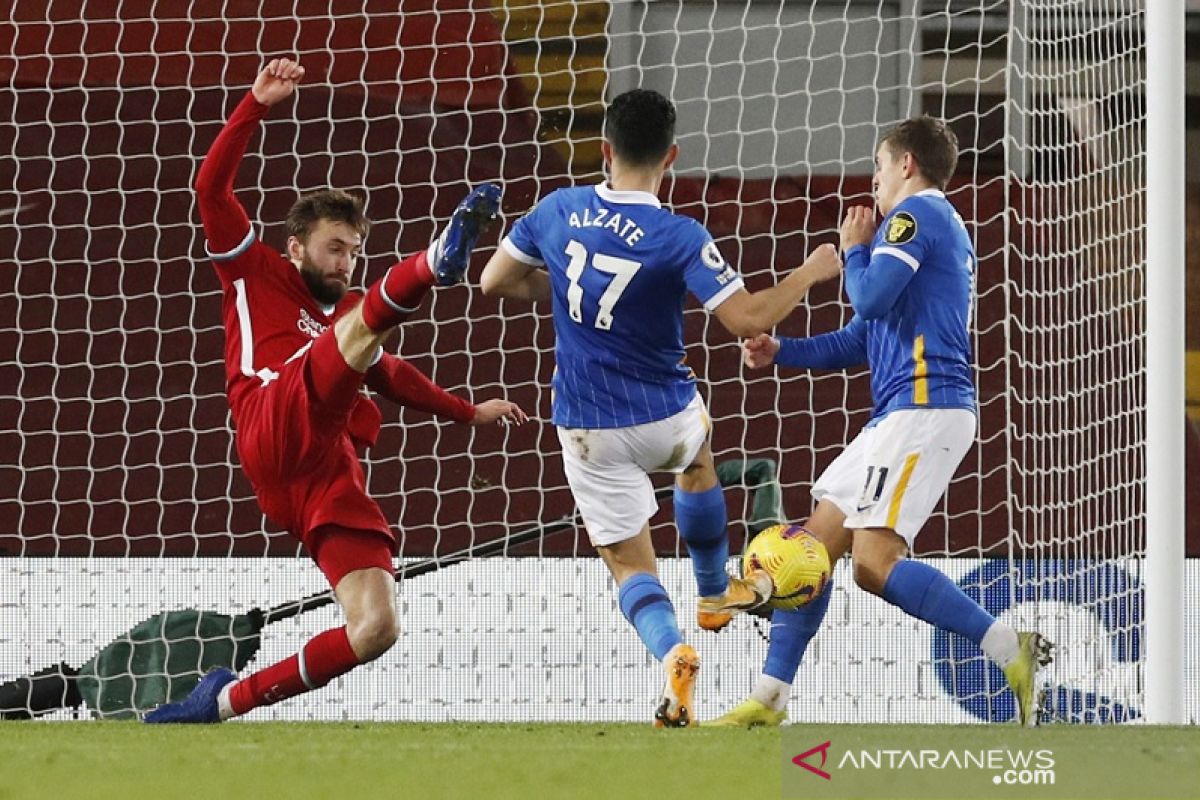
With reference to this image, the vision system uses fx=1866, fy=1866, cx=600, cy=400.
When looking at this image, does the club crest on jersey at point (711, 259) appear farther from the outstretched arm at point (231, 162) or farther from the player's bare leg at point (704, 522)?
the outstretched arm at point (231, 162)

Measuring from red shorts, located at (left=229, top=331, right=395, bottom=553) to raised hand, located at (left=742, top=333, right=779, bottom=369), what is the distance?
3.17 feet

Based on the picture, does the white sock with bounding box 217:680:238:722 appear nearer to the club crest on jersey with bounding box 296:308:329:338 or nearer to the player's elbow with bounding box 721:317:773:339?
the club crest on jersey with bounding box 296:308:329:338

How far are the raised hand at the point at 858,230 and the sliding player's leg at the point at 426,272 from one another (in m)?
0.88

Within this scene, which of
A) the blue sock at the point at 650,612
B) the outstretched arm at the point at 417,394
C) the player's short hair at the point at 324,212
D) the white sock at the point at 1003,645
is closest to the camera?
the blue sock at the point at 650,612

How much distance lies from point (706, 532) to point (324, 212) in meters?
1.26

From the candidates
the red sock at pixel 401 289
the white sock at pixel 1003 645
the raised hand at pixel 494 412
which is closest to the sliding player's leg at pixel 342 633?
the raised hand at pixel 494 412

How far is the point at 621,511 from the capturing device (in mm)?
4465

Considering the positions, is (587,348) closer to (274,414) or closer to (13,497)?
(274,414)

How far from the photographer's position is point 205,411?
687 centimetres

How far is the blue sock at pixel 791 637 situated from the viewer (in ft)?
15.3

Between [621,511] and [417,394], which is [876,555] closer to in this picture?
[621,511]

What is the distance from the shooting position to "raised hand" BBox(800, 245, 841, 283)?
4.18 metres

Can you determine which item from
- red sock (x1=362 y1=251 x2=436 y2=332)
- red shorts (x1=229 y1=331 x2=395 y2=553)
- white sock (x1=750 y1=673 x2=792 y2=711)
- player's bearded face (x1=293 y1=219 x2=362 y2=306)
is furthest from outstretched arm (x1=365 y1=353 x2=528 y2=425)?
white sock (x1=750 y1=673 x2=792 y2=711)

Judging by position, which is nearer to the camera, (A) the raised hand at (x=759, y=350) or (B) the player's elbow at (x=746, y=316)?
(B) the player's elbow at (x=746, y=316)
